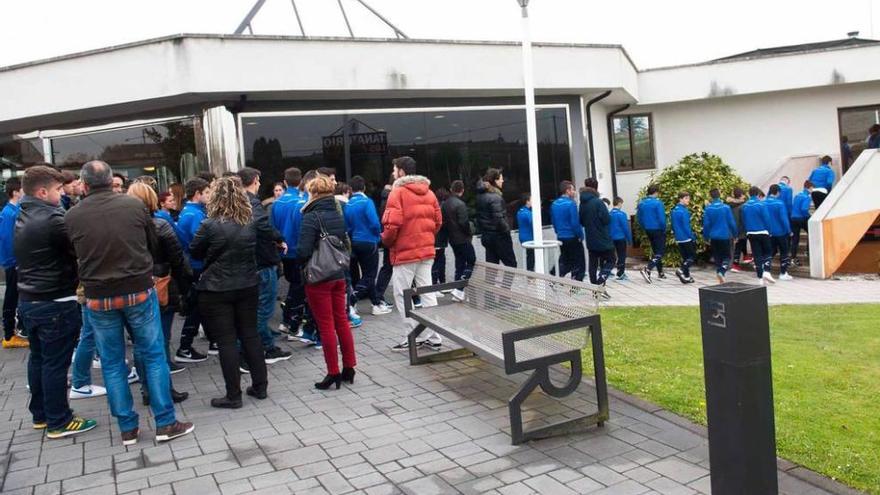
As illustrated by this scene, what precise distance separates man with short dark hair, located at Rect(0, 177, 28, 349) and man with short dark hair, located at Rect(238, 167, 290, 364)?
300cm

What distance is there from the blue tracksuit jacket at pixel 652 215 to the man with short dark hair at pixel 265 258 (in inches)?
317

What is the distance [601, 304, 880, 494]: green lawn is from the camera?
14.8 feet

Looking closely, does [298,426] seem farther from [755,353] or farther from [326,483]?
[755,353]

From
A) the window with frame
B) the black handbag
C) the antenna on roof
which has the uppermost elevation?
the antenna on roof

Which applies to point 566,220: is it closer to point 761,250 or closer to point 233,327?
point 761,250

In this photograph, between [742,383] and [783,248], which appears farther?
[783,248]

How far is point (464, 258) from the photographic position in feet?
34.5

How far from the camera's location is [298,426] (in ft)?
17.5

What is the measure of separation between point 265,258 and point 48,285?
1960 mm

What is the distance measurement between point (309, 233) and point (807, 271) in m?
12.4

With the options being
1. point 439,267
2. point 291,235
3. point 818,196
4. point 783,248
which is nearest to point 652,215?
point 783,248

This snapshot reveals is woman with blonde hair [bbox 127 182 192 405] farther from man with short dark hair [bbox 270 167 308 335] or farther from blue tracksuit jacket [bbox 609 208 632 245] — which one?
blue tracksuit jacket [bbox 609 208 632 245]

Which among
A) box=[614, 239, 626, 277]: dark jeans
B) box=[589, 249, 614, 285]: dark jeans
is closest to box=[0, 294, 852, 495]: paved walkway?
box=[589, 249, 614, 285]: dark jeans

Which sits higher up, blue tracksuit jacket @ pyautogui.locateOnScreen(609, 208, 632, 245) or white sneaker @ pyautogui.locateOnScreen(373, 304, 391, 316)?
blue tracksuit jacket @ pyautogui.locateOnScreen(609, 208, 632, 245)
